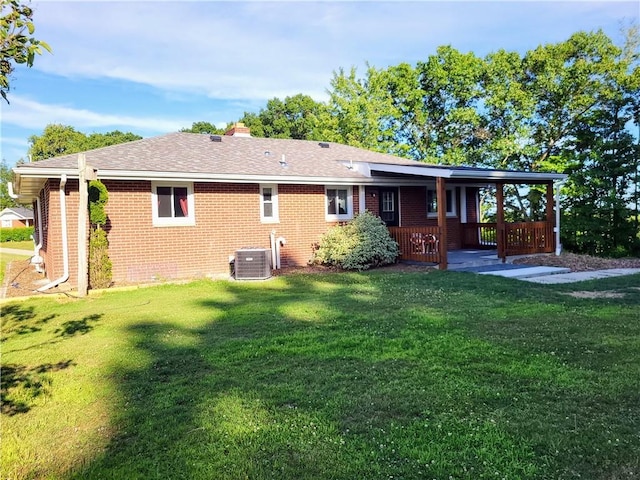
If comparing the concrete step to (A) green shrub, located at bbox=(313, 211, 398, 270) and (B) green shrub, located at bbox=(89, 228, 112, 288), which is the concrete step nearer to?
(A) green shrub, located at bbox=(313, 211, 398, 270)

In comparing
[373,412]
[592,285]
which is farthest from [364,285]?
[373,412]

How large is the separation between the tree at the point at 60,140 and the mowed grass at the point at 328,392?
161ft

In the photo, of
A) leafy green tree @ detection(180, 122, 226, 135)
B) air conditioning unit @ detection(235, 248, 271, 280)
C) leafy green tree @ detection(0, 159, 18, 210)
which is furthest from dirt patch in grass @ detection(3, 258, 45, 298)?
leafy green tree @ detection(0, 159, 18, 210)

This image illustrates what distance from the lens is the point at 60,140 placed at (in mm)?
51844

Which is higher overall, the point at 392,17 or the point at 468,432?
the point at 392,17

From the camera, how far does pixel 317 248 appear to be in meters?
14.0

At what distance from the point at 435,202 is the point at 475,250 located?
7.48ft

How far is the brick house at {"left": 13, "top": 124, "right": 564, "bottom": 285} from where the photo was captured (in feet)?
35.9

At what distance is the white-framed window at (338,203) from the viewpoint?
47.6 ft

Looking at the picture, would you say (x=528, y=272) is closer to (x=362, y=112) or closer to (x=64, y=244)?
(x=64, y=244)

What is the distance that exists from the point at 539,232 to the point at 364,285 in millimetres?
8001

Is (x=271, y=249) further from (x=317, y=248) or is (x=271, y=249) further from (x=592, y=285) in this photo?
(x=592, y=285)

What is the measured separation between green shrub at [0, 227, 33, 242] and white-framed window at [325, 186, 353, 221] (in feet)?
129

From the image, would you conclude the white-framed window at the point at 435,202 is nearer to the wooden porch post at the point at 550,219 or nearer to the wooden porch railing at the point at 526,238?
the wooden porch railing at the point at 526,238
